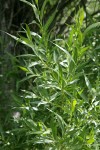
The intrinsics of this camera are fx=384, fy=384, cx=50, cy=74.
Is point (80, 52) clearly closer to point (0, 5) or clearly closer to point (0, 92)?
point (0, 92)

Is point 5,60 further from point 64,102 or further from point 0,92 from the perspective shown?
point 64,102

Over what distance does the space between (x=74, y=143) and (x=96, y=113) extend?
0.14 meters

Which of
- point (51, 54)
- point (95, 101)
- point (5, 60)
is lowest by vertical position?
point (95, 101)

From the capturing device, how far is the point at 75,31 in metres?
1.36

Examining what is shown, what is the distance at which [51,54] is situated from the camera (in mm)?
1477

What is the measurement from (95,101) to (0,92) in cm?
63

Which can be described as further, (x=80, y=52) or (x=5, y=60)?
(x=5, y=60)

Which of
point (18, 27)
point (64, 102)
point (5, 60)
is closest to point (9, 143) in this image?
point (64, 102)

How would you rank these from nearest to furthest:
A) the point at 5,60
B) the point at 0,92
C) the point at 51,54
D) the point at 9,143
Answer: the point at 51,54 → the point at 9,143 → the point at 0,92 → the point at 5,60

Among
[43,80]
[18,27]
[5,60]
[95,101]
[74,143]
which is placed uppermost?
[18,27]

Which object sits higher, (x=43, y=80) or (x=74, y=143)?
(x=43, y=80)

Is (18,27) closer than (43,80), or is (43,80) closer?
(43,80)

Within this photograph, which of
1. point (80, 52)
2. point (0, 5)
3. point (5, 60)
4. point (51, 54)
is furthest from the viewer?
point (0, 5)

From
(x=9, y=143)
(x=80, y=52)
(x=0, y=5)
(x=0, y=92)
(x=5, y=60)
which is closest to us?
(x=80, y=52)
